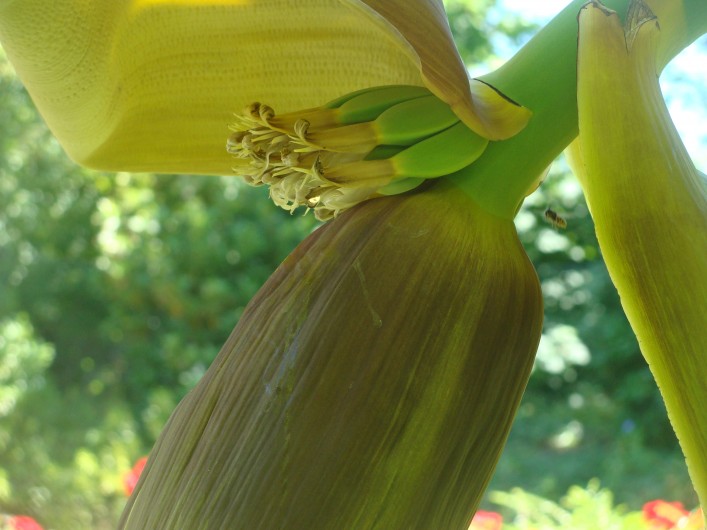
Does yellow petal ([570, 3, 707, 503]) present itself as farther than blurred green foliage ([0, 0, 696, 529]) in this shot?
No

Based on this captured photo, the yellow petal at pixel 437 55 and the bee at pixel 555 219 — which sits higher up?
the bee at pixel 555 219

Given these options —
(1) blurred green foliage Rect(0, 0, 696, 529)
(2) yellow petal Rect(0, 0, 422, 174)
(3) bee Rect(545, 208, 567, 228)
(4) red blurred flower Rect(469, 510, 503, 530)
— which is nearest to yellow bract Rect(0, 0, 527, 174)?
(2) yellow petal Rect(0, 0, 422, 174)

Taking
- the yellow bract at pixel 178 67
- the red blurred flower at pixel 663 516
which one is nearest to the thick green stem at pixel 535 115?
the yellow bract at pixel 178 67

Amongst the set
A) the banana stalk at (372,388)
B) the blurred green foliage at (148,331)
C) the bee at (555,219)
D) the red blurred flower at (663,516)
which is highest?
the blurred green foliage at (148,331)

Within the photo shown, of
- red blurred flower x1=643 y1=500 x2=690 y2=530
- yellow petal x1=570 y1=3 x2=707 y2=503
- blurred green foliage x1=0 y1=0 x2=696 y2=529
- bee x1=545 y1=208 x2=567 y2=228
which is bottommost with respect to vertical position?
yellow petal x1=570 y1=3 x2=707 y2=503

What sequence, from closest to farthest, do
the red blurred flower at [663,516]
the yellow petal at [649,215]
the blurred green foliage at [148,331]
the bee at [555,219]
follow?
the yellow petal at [649,215] < the bee at [555,219] < the red blurred flower at [663,516] < the blurred green foliage at [148,331]

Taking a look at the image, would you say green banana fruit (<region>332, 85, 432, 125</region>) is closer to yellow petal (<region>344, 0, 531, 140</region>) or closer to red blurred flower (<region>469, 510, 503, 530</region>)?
yellow petal (<region>344, 0, 531, 140</region>)

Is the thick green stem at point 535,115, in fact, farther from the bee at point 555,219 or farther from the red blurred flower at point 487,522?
the red blurred flower at point 487,522

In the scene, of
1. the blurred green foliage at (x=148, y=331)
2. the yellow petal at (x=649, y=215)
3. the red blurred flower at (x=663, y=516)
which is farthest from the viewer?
the blurred green foliage at (x=148, y=331)
